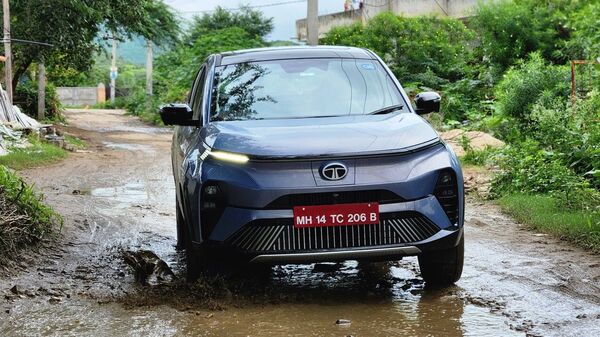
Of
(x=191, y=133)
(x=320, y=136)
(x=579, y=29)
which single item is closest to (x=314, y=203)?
(x=320, y=136)

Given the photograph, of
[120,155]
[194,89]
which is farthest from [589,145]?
[120,155]

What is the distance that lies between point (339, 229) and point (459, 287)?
1.15 metres

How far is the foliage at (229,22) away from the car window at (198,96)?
152ft

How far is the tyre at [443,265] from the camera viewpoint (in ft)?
18.8

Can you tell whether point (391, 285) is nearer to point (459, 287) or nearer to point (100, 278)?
point (459, 287)

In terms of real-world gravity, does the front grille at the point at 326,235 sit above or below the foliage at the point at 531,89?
below

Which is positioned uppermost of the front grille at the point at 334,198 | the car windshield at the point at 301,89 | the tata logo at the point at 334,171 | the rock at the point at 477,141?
the car windshield at the point at 301,89

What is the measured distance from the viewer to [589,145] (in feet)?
33.6

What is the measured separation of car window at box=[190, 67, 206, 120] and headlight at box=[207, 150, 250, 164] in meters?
1.05

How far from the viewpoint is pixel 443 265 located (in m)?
5.77

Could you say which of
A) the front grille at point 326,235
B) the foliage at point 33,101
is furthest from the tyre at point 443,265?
the foliage at point 33,101

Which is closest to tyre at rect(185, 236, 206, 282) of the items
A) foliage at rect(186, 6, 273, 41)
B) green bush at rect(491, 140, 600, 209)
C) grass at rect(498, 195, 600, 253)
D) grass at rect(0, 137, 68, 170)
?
grass at rect(498, 195, 600, 253)

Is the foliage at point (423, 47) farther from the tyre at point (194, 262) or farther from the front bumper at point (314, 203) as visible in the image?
the front bumper at point (314, 203)

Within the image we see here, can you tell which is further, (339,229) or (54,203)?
(54,203)
